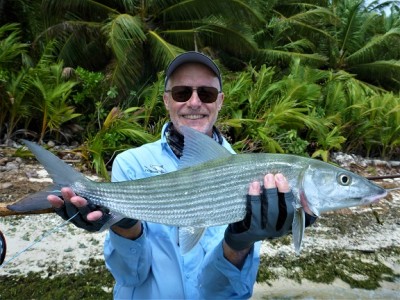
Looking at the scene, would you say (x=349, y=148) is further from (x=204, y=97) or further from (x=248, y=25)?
(x=204, y=97)

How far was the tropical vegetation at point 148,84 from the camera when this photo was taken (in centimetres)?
870

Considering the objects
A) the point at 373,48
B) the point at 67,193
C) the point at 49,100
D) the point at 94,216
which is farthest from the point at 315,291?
the point at 373,48

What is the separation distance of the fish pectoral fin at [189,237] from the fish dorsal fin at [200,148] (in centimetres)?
42

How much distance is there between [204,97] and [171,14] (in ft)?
37.9

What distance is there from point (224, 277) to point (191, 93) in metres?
1.43

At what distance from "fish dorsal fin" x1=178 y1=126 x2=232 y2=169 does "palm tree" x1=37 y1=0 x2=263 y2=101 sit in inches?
366

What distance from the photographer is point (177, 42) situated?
1374cm

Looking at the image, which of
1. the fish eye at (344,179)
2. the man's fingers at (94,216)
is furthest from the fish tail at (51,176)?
the fish eye at (344,179)

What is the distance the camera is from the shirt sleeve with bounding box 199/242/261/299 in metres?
2.39

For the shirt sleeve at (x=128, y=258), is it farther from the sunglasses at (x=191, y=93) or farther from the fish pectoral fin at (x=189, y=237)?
the sunglasses at (x=191, y=93)

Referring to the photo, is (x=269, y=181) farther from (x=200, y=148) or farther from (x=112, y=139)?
(x=112, y=139)

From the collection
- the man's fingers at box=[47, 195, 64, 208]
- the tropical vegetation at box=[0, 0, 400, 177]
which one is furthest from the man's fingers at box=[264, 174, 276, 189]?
the tropical vegetation at box=[0, 0, 400, 177]

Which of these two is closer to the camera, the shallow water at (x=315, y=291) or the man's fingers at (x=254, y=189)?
the man's fingers at (x=254, y=189)

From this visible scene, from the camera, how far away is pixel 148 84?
12.8 metres
